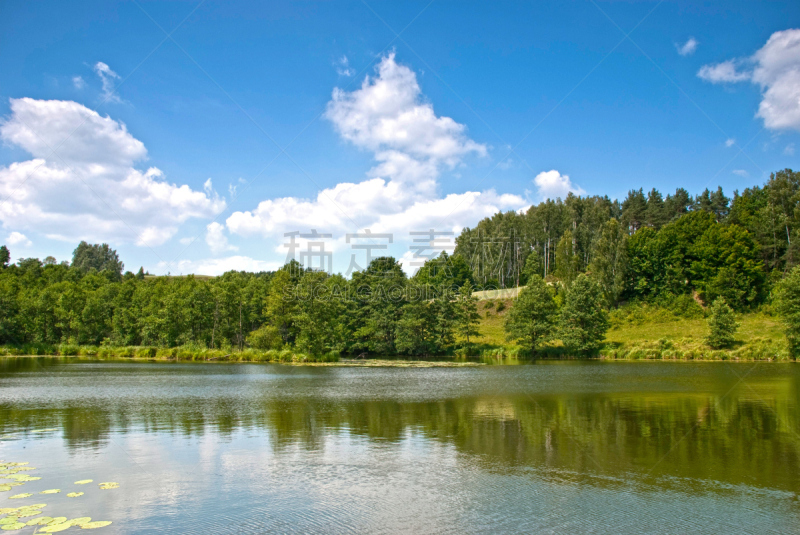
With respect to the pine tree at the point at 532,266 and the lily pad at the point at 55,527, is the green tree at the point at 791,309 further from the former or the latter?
the pine tree at the point at 532,266

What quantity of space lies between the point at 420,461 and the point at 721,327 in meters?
60.0

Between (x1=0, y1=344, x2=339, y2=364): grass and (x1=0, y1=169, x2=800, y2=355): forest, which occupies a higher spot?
(x1=0, y1=169, x2=800, y2=355): forest

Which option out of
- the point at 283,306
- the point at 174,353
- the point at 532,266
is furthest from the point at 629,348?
the point at 174,353

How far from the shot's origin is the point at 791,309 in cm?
5078

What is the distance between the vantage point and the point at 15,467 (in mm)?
13000

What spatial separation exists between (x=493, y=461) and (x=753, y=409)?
15.3 metres

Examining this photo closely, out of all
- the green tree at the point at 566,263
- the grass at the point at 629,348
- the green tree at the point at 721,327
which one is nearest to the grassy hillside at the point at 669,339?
the grass at the point at 629,348

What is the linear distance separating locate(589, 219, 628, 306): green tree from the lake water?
57.5m

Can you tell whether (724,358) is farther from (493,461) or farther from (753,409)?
(493,461)

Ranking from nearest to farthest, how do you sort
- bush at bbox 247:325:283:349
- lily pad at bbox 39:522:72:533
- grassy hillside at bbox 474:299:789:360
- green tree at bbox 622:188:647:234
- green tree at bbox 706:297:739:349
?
lily pad at bbox 39:522:72:533 < grassy hillside at bbox 474:299:789:360 < green tree at bbox 706:297:739:349 < bush at bbox 247:325:283:349 < green tree at bbox 622:188:647:234

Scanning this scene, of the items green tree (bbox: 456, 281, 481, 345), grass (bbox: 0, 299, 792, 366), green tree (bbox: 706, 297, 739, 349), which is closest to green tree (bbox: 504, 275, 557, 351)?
grass (bbox: 0, 299, 792, 366)

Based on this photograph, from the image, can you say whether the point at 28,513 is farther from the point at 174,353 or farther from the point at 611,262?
the point at 611,262

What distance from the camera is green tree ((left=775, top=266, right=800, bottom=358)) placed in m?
50.3

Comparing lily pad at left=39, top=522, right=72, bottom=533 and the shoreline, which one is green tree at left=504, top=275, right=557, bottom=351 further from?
lily pad at left=39, top=522, right=72, bottom=533
